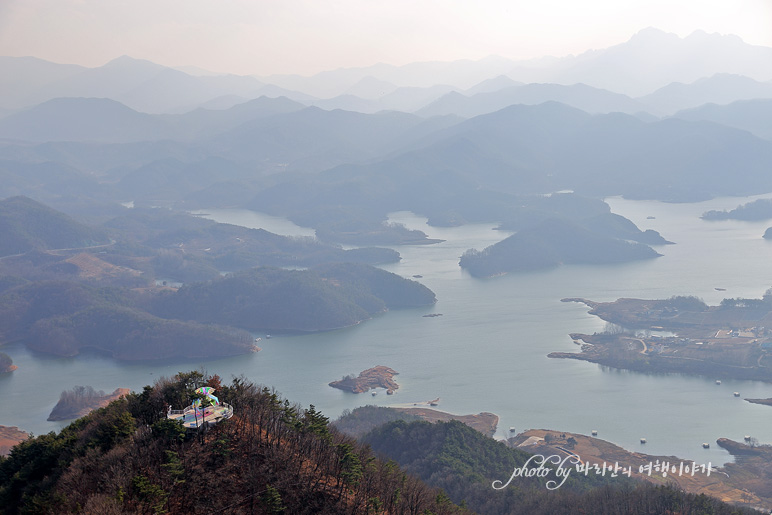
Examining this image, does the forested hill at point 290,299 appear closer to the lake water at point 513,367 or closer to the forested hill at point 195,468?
the lake water at point 513,367

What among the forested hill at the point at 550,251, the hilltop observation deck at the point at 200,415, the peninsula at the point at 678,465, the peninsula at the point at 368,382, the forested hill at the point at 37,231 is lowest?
the peninsula at the point at 678,465

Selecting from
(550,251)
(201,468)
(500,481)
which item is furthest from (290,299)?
(201,468)

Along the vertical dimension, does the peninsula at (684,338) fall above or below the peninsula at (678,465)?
above

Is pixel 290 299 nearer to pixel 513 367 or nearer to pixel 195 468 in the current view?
pixel 513 367

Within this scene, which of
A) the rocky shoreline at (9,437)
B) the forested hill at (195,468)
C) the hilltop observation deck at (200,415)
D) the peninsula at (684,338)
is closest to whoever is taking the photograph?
the forested hill at (195,468)

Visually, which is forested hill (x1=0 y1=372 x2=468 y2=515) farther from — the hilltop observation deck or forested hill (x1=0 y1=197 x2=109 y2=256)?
forested hill (x1=0 y1=197 x2=109 y2=256)

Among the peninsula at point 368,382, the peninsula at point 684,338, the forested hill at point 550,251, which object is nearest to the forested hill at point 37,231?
the forested hill at point 550,251

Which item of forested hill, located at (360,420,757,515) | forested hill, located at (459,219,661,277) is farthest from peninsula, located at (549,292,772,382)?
forested hill, located at (360,420,757,515)
